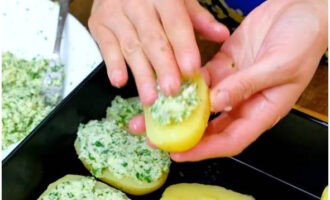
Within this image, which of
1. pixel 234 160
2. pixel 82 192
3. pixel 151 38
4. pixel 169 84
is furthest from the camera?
pixel 234 160

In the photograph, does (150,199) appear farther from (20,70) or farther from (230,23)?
(230,23)

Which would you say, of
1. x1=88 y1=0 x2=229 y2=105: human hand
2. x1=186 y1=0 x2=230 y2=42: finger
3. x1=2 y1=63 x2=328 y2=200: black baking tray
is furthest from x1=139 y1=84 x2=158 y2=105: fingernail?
x1=2 y1=63 x2=328 y2=200: black baking tray

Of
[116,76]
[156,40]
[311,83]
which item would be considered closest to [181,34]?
[156,40]

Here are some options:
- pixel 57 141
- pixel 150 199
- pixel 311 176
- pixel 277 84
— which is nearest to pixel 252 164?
pixel 311 176

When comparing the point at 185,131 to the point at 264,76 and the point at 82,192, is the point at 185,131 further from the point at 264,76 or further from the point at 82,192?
the point at 82,192

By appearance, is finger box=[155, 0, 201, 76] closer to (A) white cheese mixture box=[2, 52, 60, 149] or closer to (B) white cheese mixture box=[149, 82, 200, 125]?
(B) white cheese mixture box=[149, 82, 200, 125]

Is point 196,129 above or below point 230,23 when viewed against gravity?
above

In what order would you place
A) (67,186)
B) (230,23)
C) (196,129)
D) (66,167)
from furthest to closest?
(230,23), (66,167), (67,186), (196,129)
